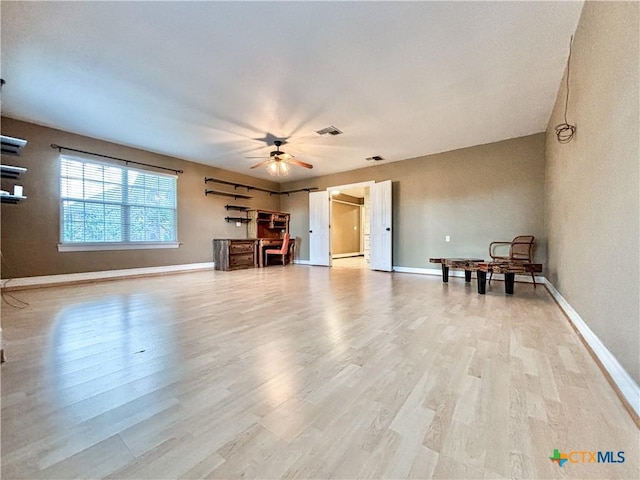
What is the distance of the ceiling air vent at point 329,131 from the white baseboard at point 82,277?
458 cm

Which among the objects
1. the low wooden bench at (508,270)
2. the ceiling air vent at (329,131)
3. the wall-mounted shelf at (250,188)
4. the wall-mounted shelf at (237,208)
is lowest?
the low wooden bench at (508,270)

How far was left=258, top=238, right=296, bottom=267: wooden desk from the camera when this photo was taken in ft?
26.1

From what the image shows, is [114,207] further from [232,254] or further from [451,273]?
[451,273]

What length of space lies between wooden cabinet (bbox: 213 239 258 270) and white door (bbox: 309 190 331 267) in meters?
1.84

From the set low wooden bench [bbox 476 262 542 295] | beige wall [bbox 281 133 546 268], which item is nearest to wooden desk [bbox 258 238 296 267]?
beige wall [bbox 281 133 546 268]

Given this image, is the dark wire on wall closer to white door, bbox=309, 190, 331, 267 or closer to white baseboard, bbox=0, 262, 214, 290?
white door, bbox=309, 190, 331, 267

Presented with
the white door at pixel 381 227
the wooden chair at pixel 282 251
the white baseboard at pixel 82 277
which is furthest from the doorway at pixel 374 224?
the white baseboard at pixel 82 277

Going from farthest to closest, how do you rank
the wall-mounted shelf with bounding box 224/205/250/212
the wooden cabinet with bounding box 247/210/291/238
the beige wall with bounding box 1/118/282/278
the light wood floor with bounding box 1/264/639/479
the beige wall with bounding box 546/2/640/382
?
the wooden cabinet with bounding box 247/210/291/238 < the wall-mounted shelf with bounding box 224/205/250/212 < the beige wall with bounding box 1/118/282/278 < the beige wall with bounding box 546/2/640/382 < the light wood floor with bounding box 1/264/639/479

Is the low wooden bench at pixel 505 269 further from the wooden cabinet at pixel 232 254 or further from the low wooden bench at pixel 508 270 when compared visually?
the wooden cabinet at pixel 232 254

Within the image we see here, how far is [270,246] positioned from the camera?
849cm

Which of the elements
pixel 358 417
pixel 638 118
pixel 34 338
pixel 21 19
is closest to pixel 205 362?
pixel 358 417

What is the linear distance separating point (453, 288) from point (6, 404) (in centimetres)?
479

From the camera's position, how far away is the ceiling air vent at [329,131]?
4.56 meters

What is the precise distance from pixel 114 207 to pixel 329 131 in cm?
459
